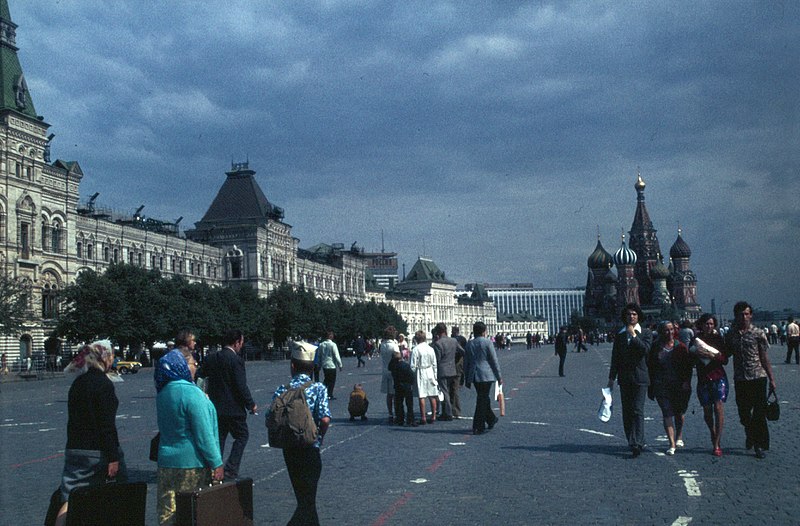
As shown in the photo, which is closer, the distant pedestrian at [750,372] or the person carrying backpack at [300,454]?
the person carrying backpack at [300,454]

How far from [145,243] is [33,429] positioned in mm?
62699

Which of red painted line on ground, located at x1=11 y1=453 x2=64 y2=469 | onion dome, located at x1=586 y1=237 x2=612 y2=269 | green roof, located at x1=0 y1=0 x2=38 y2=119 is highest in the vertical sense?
green roof, located at x1=0 y1=0 x2=38 y2=119

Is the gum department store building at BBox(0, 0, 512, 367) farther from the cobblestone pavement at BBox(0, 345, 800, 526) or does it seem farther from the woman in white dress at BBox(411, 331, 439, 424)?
the cobblestone pavement at BBox(0, 345, 800, 526)

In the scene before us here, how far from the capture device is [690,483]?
1005cm

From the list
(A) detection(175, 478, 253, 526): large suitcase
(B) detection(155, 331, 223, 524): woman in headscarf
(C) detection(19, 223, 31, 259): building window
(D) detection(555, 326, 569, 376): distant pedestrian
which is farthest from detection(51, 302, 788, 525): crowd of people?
(C) detection(19, 223, 31, 259): building window

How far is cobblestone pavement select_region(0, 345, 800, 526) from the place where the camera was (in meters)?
8.71

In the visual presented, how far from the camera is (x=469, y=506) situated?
909 centimetres

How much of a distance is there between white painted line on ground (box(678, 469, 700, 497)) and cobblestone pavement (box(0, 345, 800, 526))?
0.01m

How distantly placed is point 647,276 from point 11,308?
154558 millimetres

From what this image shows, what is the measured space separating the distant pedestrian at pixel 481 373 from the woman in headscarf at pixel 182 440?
27.9ft

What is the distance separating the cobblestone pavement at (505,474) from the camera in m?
8.71

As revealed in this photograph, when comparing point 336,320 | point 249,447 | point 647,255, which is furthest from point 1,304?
point 647,255

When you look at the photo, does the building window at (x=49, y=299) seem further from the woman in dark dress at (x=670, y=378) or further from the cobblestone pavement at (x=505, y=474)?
the woman in dark dress at (x=670, y=378)

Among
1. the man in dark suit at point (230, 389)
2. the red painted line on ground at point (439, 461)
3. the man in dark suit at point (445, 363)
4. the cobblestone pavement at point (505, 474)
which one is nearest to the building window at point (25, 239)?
the cobblestone pavement at point (505, 474)
